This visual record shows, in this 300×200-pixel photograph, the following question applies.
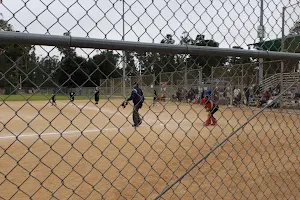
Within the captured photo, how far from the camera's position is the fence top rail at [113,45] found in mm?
1649

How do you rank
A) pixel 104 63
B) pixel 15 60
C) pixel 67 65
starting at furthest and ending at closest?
pixel 104 63, pixel 67 65, pixel 15 60

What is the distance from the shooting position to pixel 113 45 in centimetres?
191

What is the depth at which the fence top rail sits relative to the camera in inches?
64.9

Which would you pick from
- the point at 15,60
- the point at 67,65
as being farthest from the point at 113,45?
the point at 15,60

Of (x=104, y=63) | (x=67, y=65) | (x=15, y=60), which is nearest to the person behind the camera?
(x=15, y=60)

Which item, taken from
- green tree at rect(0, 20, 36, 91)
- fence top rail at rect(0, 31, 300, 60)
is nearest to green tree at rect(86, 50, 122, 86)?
fence top rail at rect(0, 31, 300, 60)

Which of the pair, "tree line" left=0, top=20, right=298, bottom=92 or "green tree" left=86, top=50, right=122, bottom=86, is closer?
"tree line" left=0, top=20, right=298, bottom=92

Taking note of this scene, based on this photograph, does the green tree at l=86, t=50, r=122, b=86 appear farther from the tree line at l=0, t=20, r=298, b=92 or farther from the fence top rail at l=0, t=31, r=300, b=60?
the fence top rail at l=0, t=31, r=300, b=60

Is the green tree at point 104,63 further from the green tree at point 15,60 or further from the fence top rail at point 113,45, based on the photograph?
the green tree at point 15,60

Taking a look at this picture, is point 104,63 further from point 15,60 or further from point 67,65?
point 15,60

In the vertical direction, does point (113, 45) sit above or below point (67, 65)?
above

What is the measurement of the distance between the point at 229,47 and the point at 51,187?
2873 mm

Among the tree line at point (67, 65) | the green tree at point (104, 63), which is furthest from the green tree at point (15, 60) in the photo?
the green tree at point (104, 63)

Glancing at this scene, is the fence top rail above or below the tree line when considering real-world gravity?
above
